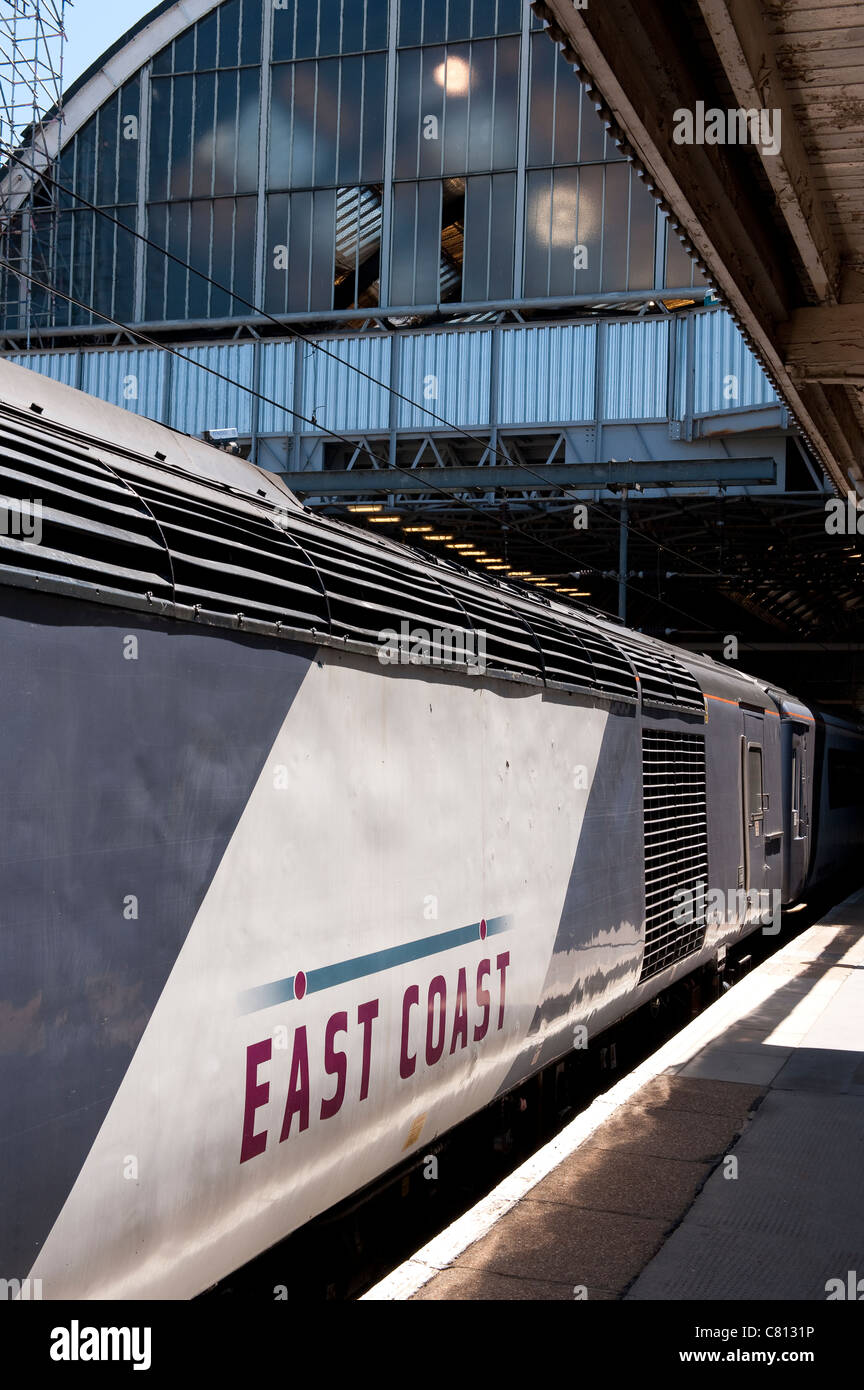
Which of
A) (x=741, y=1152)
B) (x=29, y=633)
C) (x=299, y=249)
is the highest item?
(x=299, y=249)

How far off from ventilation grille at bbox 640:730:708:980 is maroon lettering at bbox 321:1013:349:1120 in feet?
13.8

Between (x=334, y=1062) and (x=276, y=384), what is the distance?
22.1 m

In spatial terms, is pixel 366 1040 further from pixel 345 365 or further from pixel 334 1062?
pixel 345 365

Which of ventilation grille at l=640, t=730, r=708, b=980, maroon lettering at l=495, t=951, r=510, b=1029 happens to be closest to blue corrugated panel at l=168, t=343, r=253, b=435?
ventilation grille at l=640, t=730, r=708, b=980

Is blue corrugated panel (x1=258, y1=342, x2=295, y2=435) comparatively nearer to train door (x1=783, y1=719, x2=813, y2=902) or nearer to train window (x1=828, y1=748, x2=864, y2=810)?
train window (x1=828, y1=748, x2=864, y2=810)

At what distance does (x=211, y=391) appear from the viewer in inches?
967

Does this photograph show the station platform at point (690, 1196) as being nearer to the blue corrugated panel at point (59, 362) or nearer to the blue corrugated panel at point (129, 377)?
the blue corrugated panel at point (129, 377)

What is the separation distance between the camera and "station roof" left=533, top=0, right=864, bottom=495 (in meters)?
4.18

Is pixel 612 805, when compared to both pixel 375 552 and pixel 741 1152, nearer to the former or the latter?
pixel 741 1152

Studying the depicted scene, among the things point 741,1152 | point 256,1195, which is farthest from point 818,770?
point 256,1195

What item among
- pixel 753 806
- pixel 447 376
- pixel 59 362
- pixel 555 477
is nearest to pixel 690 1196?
pixel 753 806

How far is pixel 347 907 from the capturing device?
4004 mm

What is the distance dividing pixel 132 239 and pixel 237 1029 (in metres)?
25.4

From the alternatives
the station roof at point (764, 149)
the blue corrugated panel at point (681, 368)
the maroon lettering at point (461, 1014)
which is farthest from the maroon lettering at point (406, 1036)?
the blue corrugated panel at point (681, 368)
